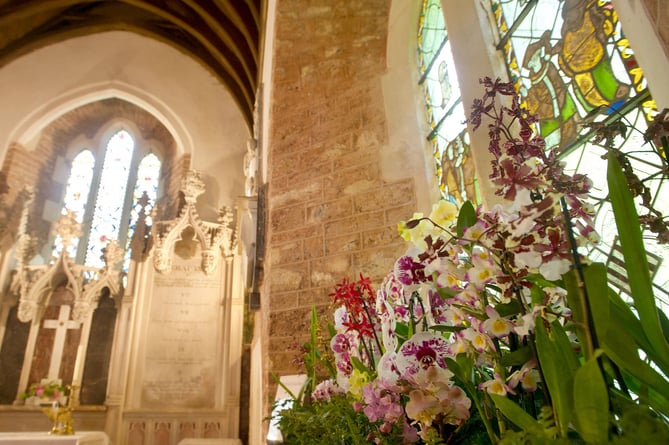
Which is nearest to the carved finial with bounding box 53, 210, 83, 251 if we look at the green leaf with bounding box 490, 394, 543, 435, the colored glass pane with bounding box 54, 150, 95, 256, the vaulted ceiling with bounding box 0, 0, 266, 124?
the colored glass pane with bounding box 54, 150, 95, 256

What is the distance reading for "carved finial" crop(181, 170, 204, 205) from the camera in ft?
21.1

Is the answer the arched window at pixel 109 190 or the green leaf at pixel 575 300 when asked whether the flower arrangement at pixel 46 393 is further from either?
the green leaf at pixel 575 300

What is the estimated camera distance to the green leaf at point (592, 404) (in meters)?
0.44

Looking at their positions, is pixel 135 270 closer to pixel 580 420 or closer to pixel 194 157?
pixel 194 157

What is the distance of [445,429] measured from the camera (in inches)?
27.6

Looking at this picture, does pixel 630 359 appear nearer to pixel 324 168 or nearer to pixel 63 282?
pixel 324 168

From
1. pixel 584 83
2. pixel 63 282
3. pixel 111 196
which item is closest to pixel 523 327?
pixel 584 83

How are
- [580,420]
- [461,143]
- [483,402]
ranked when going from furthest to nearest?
[461,143] → [483,402] → [580,420]

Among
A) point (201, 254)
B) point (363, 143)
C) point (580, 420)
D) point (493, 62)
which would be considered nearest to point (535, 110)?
point (493, 62)

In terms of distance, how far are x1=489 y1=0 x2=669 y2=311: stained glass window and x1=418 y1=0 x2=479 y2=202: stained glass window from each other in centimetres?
48

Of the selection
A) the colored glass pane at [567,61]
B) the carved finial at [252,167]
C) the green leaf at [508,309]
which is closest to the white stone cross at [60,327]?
the carved finial at [252,167]

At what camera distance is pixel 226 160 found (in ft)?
24.8

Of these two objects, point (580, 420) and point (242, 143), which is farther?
point (242, 143)

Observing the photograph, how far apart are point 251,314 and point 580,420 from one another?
5371 mm
